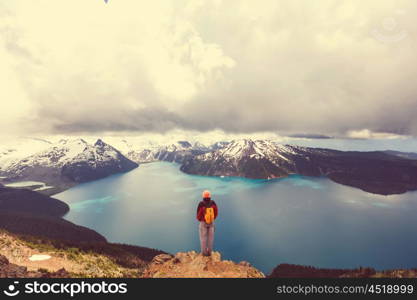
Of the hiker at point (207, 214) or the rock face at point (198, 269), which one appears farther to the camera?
the rock face at point (198, 269)

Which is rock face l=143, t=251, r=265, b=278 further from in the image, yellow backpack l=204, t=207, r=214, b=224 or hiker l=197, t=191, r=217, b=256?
yellow backpack l=204, t=207, r=214, b=224

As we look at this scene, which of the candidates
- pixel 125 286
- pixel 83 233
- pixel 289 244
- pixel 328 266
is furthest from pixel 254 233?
pixel 125 286

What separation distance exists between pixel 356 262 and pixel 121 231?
191893 mm

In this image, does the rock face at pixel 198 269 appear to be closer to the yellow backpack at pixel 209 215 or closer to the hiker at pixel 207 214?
the hiker at pixel 207 214

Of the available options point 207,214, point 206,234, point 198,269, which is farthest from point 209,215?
point 198,269

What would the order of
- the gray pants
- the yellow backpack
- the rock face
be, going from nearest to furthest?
the yellow backpack → the gray pants → the rock face

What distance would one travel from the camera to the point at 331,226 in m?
181

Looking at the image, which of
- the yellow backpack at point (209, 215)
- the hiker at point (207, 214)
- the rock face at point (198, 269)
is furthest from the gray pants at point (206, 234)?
the rock face at point (198, 269)

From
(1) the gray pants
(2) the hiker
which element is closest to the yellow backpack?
(2) the hiker

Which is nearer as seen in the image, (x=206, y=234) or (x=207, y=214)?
(x=207, y=214)

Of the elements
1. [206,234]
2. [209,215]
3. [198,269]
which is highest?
[209,215]

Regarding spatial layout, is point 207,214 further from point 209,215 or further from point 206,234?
point 206,234

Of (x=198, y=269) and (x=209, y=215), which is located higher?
(x=209, y=215)

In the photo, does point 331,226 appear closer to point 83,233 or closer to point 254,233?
point 254,233
